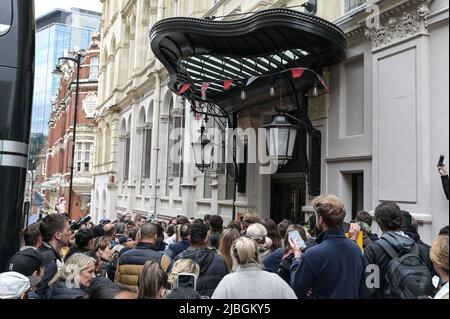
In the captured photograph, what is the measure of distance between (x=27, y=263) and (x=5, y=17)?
3.71 m

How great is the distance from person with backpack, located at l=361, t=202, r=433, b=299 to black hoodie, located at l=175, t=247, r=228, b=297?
1.33m

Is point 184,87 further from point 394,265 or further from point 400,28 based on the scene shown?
point 394,265

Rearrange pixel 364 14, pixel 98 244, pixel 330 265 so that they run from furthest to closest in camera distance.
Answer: pixel 364 14 → pixel 98 244 → pixel 330 265

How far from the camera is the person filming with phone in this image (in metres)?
3.27

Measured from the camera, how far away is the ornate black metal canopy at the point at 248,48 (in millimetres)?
7680

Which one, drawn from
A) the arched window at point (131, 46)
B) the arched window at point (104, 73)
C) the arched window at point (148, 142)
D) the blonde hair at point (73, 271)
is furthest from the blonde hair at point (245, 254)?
the arched window at point (104, 73)

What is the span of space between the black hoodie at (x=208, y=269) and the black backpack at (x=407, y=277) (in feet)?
4.87

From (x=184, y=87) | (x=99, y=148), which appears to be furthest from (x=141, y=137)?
(x=184, y=87)

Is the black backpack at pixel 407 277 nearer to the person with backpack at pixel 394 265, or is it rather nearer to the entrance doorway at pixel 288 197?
the person with backpack at pixel 394 265

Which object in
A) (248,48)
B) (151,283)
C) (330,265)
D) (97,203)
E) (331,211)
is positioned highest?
(248,48)

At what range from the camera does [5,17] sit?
6.08 metres

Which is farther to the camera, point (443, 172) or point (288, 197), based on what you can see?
point (288, 197)

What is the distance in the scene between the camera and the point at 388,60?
7375mm

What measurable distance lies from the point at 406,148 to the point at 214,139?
7.59 m
